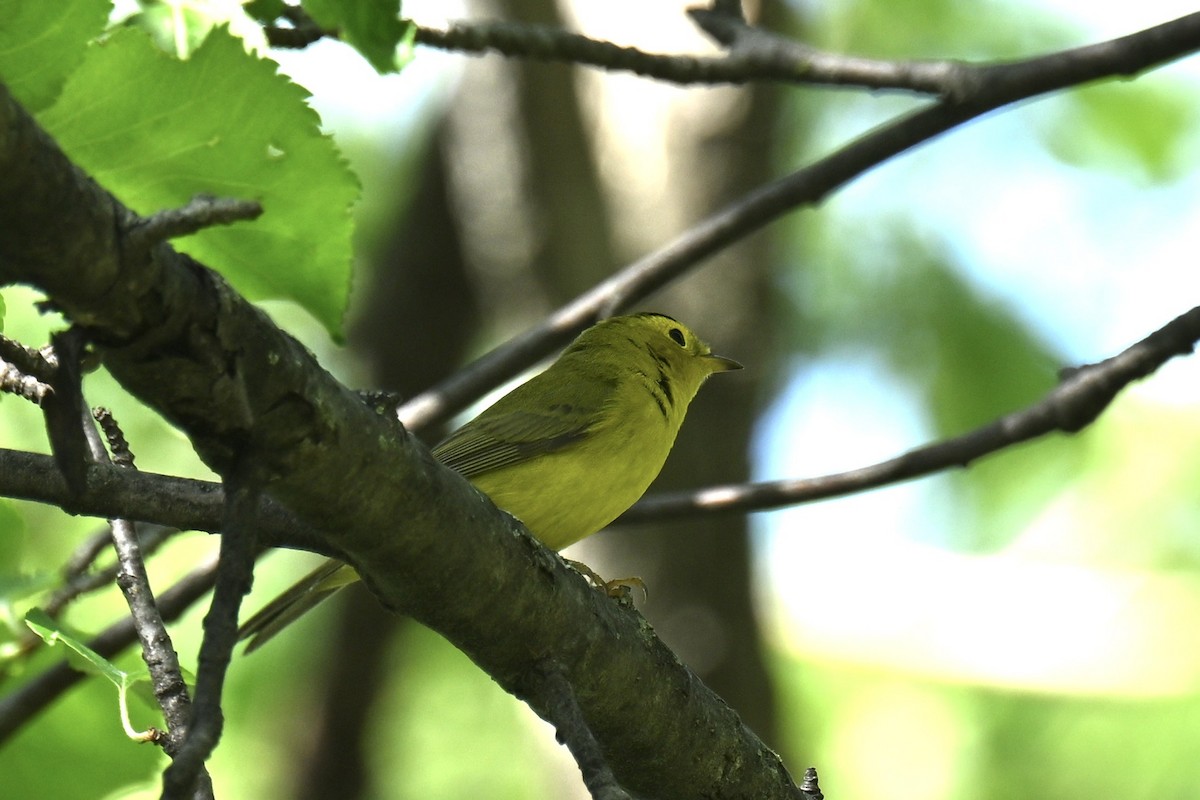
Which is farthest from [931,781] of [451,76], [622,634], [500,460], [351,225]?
[351,225]

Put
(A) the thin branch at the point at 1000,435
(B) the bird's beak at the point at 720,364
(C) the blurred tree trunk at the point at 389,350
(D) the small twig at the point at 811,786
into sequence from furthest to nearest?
(C) the blurred tree trunk at the point at 389,350, (B) the bird's beak at the point at 720,364, (A) the thin branch at the point at 1000,435, (D) the small twig at the point at 811,786

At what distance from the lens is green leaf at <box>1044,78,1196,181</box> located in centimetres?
853

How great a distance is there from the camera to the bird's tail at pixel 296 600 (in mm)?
4250

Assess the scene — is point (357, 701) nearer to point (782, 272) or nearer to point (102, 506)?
point (782, 272)

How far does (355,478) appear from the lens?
189 cm

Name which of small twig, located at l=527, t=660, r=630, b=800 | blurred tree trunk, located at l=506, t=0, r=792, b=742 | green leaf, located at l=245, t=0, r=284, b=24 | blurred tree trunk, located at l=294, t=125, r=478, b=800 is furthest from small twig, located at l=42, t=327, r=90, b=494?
blurred tree trunk, located at l=294, t=125, r=478, b=800

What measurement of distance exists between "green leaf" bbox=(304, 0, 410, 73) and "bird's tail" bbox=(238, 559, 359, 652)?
205 cm

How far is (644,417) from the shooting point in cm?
522

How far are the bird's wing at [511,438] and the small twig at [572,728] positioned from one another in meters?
2.56

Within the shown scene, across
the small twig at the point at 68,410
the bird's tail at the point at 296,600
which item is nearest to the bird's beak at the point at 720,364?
the bird's tail at the point at 296,600

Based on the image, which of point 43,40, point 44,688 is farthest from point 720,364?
point 43,40

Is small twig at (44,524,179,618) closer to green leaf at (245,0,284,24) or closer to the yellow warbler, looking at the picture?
the yellow warbler

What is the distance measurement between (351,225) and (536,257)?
18.0ft

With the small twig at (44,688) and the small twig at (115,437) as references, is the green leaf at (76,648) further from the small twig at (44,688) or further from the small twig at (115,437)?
the small twig at (44,688)
